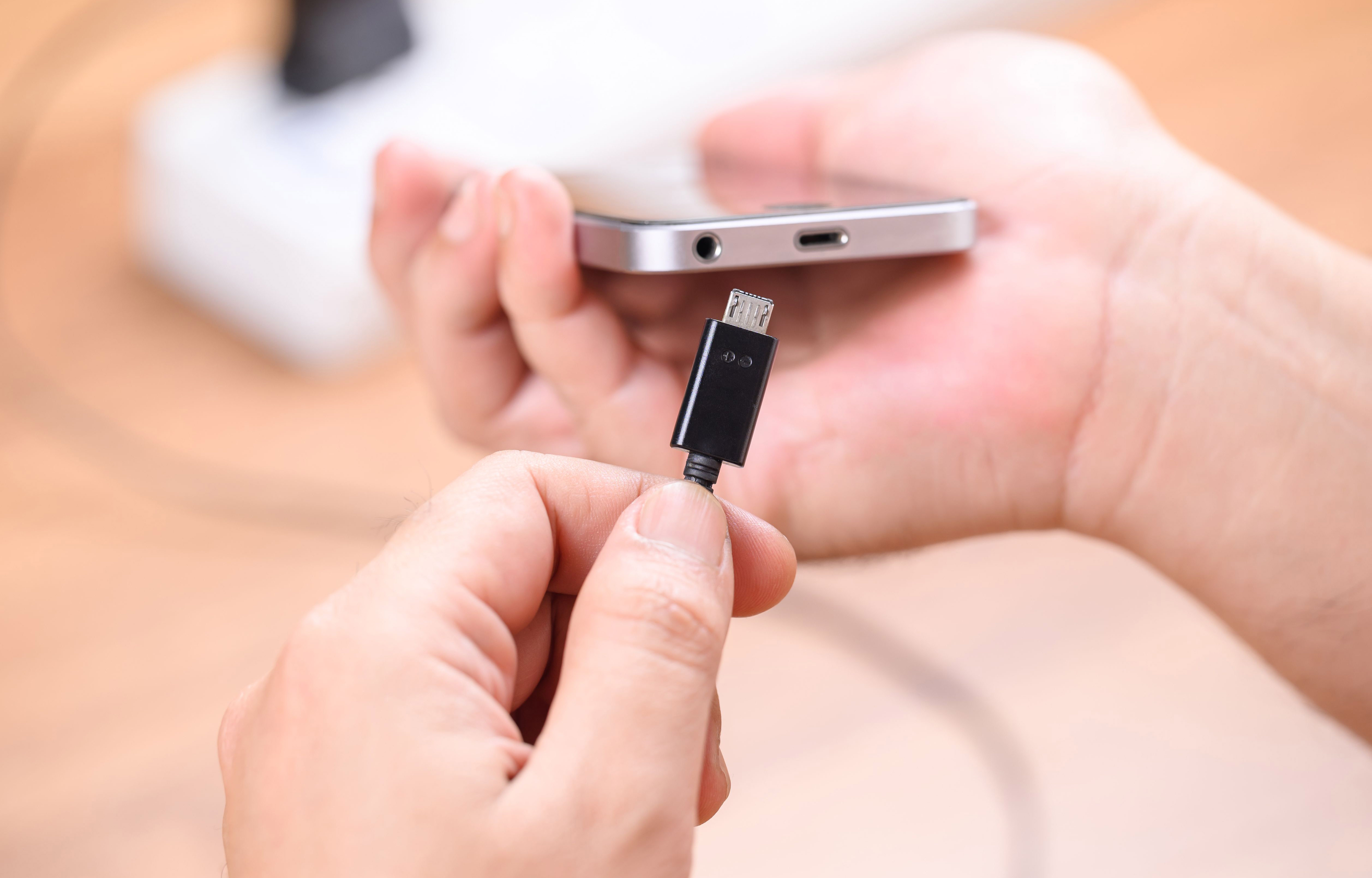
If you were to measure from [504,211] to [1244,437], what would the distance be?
34 cm

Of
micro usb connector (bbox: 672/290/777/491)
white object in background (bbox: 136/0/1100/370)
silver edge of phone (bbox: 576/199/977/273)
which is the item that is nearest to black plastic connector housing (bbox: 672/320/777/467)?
micro usb connector (bbox: 672/290/777/491)

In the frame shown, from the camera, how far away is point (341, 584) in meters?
0.67

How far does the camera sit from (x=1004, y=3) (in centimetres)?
107

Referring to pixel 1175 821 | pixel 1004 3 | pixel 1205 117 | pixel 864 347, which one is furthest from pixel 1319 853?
pixel 1004 3

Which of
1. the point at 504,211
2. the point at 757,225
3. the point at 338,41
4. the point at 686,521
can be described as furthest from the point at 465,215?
the point at 338,41

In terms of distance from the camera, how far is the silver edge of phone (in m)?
0.44

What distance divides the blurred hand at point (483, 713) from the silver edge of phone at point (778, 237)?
143 mm

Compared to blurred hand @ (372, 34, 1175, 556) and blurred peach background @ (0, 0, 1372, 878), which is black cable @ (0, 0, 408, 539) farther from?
blurred hand @ (372, 34, 1175, 556)

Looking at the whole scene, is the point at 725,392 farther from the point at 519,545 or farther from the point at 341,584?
the point at 341,584

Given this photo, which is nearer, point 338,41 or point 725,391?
point 725,391

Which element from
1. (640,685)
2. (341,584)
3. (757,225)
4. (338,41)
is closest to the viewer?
(640,685)

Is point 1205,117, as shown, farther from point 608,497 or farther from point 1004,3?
point 608,497

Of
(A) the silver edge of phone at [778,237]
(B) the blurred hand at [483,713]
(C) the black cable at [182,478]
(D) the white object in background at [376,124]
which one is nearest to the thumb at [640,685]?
(B) the blurred hand at [483,713]

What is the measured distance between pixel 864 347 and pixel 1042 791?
255 millimetres
